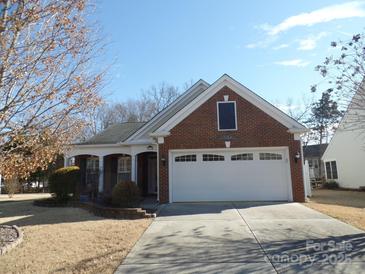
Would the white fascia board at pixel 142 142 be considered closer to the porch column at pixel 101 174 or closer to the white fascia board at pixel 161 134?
the white fascia board at pixel 161 134

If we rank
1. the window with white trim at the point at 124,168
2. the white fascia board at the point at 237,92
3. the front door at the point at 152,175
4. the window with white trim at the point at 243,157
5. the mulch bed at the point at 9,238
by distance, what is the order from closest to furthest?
the mulch bed at the point at 9,238 < the white fascia board at the point at 237,92 < the window with white trim at the point at 243,157 < the front door at the point at 152,175 < the window with white trim at the point at 124,168

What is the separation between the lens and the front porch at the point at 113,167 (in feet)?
59.0

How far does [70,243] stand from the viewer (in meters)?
7.63

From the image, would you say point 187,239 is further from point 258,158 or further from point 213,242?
point 258,158

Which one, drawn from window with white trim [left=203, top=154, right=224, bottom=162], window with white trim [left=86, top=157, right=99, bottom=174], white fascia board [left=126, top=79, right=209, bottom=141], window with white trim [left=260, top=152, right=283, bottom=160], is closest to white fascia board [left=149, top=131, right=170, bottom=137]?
window with white trim [left=203, top=154, right=224, bottom=162]

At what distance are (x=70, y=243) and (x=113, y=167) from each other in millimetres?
12265

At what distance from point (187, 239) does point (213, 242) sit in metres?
0.67

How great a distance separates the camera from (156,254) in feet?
21.9

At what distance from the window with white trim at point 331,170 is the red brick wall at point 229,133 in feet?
49.1

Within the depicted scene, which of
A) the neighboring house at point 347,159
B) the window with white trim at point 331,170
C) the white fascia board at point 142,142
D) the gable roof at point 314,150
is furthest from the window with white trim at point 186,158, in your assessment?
the gable roof at point 314,150

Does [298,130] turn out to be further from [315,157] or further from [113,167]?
[315,157]

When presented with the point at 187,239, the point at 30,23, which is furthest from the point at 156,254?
the point at 30,23

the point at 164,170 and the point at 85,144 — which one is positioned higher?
the point at 85,144

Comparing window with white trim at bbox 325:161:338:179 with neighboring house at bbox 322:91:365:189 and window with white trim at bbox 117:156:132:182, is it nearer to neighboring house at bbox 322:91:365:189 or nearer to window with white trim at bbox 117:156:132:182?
neighboring house at bbox 322:91:365:189
